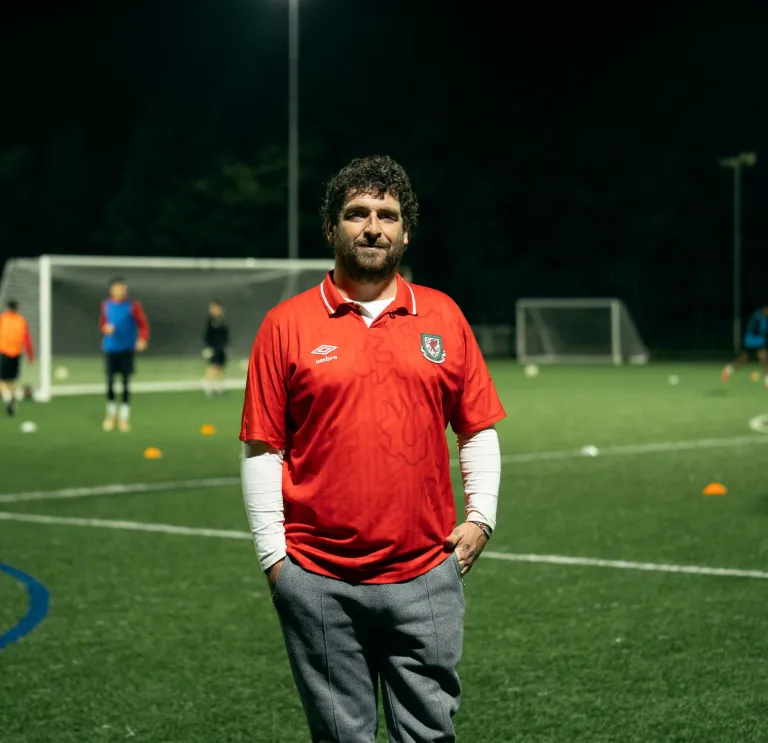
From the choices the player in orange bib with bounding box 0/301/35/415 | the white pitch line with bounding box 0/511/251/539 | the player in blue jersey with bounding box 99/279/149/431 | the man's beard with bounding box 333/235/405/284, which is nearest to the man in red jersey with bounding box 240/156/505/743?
the man's beard with bounding box 333/235/405/284

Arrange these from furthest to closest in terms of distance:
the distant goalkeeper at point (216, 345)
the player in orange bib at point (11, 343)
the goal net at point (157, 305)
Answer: the goal net at point (157, 305), the distant goalkeeper at point (216, 345), the player in orange bib at point (11, 343)

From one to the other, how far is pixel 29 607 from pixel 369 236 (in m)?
4.65

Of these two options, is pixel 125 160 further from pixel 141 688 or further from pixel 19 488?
pixel 141 688

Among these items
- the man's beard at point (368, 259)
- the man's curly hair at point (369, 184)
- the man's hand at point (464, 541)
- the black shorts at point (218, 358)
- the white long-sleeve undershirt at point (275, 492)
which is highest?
the man's curly hair at point (369, 184)

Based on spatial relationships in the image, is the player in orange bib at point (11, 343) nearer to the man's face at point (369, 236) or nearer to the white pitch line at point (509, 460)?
the white pitch line at point (509, 460)

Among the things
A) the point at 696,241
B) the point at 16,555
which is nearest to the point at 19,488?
the point at 16,555

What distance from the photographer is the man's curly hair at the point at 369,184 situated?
362 centimetres

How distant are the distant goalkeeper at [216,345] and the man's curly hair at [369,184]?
76.2ft

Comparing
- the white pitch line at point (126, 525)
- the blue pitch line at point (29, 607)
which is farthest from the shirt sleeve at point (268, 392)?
the white pitch line at point (126, 525)

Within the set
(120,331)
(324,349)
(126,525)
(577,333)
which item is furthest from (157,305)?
(324,349)

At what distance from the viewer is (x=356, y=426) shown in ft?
11.5

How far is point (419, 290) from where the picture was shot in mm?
3740

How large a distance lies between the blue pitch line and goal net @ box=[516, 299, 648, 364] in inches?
1500

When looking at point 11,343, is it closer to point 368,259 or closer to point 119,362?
point 119,362
